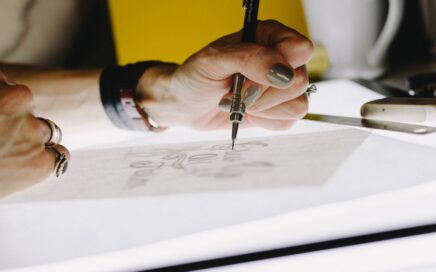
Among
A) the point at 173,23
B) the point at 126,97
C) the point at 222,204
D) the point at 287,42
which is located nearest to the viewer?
the point at 222,204

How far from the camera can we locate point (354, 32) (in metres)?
0.57

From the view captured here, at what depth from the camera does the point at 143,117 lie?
52cm

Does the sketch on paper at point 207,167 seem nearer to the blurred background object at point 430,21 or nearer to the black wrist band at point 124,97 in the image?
the black wrist band at point 124,97

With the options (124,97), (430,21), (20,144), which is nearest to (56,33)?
(124,97)

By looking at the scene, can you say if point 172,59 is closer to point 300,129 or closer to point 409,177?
point 300,129

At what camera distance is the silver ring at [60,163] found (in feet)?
1.25

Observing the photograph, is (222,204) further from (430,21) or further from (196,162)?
(430,21)

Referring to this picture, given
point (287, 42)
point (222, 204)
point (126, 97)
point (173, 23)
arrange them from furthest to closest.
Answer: point (173, 23), point (126, 97), point (287, 42), point (222, 204)

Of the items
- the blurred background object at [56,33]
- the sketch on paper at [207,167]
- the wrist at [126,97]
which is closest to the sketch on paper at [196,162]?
the sketch on paper at [207,167]

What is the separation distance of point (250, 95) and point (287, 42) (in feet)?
0.20

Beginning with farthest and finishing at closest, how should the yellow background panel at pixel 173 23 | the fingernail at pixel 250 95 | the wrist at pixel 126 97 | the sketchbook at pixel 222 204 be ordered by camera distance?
the yellow background panel at pixel 173 23 < the wrist at pixel 126 97 < the fingernail at pixel 250 95 < the sketchbook at pixel 222 204

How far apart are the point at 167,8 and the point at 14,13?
0.25 meters

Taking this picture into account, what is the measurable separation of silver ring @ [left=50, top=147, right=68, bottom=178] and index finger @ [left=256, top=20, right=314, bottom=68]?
0.71 ft

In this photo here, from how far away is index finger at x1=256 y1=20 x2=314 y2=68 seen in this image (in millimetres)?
377
